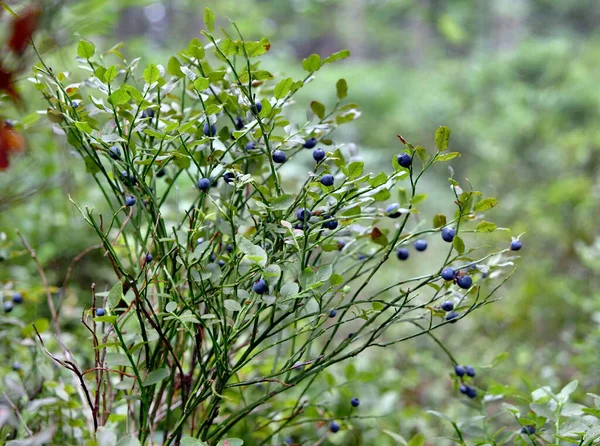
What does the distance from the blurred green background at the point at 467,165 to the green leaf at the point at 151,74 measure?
12 centimetres

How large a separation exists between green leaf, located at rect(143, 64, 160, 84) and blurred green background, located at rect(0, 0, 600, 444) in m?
0.12

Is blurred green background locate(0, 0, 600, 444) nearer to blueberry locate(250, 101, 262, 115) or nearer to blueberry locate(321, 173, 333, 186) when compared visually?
blueberry locate(250, 101, 262, 115)

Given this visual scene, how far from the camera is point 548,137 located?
397cm

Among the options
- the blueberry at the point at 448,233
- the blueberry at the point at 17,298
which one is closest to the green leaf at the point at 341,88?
the blueberry at the point at 448,233

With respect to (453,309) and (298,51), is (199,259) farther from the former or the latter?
(298,51)

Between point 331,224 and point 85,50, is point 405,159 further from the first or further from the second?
point 85,50

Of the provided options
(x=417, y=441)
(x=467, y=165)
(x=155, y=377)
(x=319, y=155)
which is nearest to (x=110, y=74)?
(x=319, y=155)

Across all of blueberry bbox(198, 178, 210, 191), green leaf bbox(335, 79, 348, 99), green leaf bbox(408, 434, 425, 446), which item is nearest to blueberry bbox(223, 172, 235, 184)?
blueberry bbox(198, 178, 210, 191)

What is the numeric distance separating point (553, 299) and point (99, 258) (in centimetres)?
193

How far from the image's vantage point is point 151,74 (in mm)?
705

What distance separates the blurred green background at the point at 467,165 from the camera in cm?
171

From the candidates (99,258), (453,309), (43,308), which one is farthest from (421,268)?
(453,309)

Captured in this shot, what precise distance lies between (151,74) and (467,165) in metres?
4.87

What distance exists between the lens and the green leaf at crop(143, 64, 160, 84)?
2.30 feet
